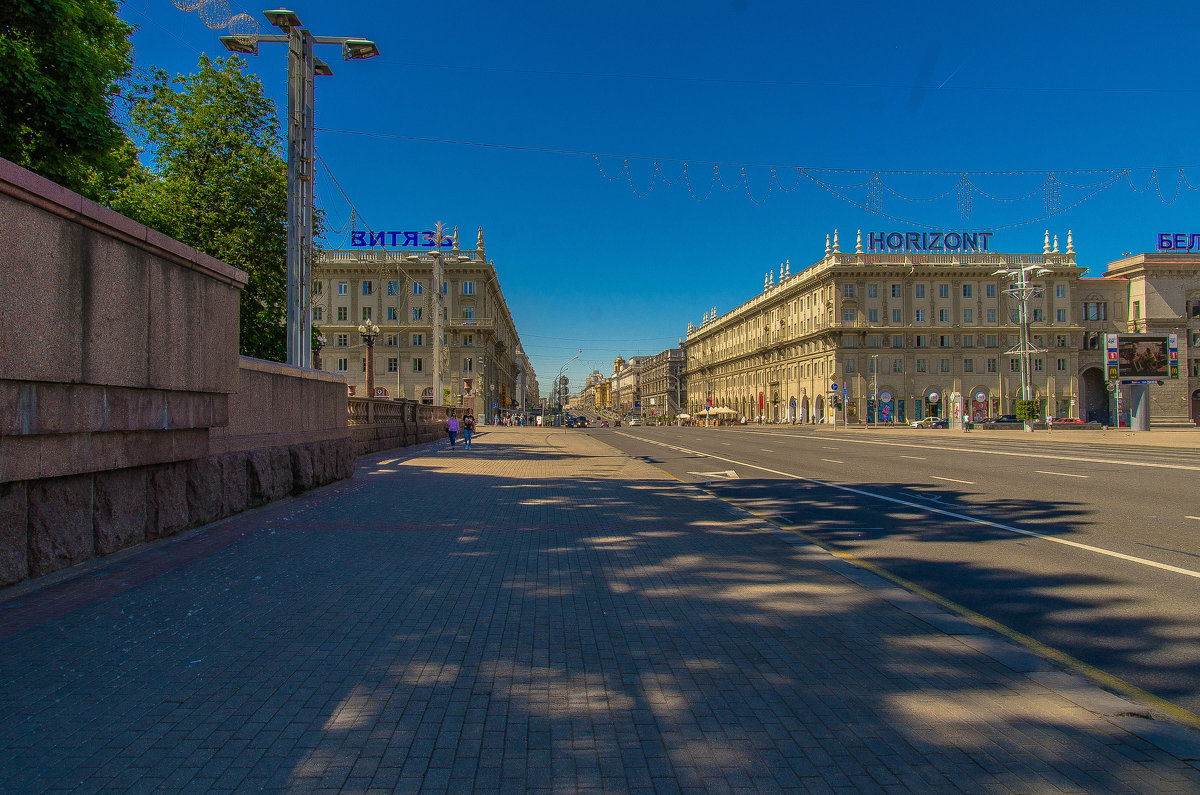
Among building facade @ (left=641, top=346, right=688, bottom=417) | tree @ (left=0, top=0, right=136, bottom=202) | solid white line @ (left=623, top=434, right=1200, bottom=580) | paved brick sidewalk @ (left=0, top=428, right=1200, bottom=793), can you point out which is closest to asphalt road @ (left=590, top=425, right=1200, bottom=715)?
solid white line @ (left=623, top=434, right=1200, bottom=580)

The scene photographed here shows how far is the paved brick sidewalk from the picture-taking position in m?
2.79

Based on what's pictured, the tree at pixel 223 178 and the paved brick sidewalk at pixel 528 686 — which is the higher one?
the tree at pixel 223 178

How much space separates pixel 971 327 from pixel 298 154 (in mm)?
80009

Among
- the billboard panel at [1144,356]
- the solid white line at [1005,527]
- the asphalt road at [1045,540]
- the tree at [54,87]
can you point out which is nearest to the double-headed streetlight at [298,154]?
the tree at [54,87]

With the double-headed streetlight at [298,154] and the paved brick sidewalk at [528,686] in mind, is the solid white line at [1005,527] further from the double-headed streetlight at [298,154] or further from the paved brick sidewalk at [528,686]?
the double-headed streetlight at [298,154]

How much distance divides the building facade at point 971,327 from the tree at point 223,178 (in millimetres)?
64824

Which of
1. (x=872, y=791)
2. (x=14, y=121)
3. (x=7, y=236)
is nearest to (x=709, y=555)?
(x=872, y=791)

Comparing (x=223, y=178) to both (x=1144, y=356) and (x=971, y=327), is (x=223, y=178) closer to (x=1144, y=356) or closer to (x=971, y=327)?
(x=1144, y=356)

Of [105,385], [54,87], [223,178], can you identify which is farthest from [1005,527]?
[223,178]

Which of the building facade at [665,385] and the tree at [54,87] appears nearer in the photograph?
the tree at [54,87]

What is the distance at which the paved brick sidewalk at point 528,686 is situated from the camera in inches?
110

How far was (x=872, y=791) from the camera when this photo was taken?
8.71ft

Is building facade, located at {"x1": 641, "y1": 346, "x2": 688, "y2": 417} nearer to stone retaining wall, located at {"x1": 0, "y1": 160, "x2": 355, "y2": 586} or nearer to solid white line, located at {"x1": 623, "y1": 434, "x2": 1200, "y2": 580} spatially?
solid white line, located at {"x1": 623, "y1": 434, "x2": 1200, "y2": 580}

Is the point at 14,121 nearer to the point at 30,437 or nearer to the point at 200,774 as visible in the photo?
the point at 30,437
